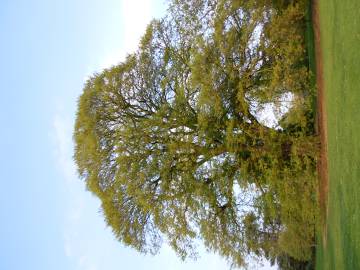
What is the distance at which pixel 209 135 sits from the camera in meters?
25.8

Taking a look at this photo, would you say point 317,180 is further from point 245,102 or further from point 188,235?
point 188,235

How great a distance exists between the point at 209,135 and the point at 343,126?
8.81 m

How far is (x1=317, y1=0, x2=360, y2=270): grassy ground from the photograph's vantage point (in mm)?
16203

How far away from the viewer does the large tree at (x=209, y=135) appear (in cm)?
2522

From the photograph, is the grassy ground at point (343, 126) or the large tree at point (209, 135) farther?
the large tree at point (209, 135)

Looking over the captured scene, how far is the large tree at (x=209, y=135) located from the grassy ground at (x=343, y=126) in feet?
9.13

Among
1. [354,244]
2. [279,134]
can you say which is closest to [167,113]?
[279,134]

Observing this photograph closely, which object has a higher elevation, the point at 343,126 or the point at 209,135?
the point at 209,135

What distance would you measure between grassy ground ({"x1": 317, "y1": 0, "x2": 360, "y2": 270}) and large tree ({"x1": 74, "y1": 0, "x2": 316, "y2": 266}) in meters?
2.78

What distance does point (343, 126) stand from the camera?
18172 millimetres

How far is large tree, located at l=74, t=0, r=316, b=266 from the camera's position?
25219 mm

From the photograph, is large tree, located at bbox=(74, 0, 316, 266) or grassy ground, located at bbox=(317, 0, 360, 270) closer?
grassy ground, located at bbox=(317, 0, 360, 270)

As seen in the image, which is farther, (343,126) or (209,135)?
(209,135)

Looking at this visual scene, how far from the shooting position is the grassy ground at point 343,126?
53.2ft
